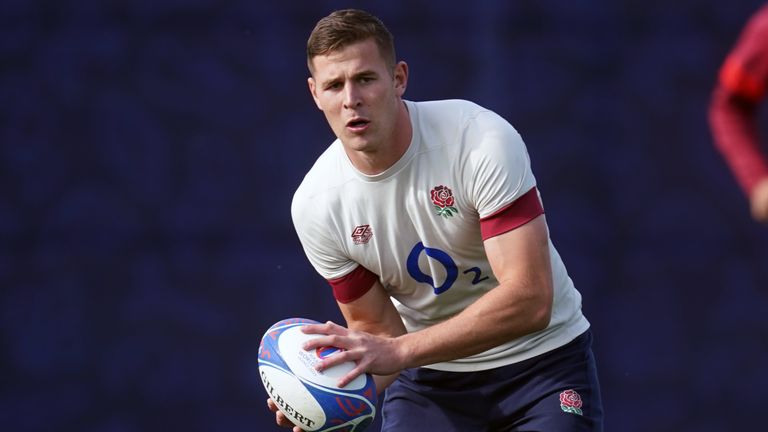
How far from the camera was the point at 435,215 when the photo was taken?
370 centimetres

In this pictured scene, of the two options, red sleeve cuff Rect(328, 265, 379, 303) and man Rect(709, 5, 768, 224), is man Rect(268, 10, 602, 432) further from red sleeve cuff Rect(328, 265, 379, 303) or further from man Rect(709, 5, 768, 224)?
man Rect(709, 5, 768, 224)

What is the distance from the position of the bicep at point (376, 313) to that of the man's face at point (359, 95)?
55cm

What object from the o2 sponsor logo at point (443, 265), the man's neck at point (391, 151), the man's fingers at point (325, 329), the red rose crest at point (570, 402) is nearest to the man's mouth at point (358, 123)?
the man's neck at point (391, 151)

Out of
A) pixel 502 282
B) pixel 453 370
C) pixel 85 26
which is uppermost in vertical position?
pixel 85 26

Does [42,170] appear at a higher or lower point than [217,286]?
higher

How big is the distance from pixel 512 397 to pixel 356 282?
2.04ft

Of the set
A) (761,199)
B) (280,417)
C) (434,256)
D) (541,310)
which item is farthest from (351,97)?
(761,199)

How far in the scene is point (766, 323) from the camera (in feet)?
18.0

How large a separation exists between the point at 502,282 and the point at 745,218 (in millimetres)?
2397

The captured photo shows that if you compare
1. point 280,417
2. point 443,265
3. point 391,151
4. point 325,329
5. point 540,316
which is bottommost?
point 280,417

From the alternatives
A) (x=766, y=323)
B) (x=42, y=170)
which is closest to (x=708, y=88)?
(x=766, y=323)

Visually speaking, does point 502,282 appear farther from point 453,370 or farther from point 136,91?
point 136,91

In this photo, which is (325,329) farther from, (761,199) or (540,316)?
(761,199)

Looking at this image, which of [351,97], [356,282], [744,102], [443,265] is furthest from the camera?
[356,282]
